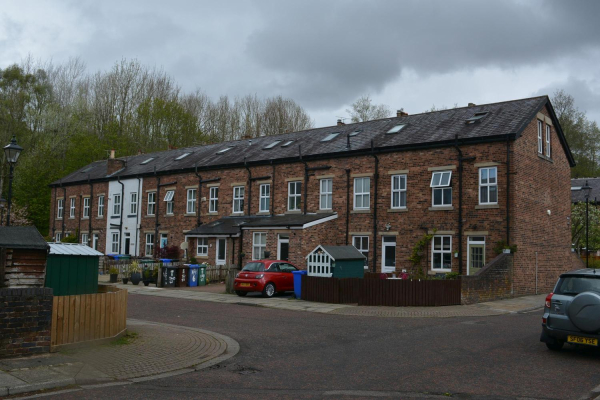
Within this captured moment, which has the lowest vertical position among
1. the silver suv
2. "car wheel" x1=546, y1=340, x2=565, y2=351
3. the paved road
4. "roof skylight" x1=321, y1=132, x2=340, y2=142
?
the paved road

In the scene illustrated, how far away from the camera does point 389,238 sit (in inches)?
1006

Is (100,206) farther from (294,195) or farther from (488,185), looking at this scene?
(488,185)

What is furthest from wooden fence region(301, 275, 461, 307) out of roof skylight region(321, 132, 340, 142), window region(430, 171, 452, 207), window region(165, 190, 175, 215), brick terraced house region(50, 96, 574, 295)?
window region(165, 190, 175, 215)

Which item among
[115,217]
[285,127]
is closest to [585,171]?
[285,127]

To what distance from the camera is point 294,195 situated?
29.4 meters

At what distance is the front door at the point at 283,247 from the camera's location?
2709 cm

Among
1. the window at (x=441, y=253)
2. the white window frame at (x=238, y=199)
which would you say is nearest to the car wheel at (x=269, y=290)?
the window at (x=441, y=253)

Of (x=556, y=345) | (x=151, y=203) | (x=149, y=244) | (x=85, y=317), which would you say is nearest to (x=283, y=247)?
(x=149, y=244)

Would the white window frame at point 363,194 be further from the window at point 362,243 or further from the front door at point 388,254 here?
the front door at point 388,254

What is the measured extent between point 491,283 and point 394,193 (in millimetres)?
6788

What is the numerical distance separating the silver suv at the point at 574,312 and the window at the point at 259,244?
1854 centimetres

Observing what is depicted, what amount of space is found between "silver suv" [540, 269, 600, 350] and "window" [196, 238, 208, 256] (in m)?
23.2

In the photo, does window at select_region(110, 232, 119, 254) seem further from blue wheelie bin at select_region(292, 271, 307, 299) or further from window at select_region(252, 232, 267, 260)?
blue wheelie bin at select_region(292, 271, 307, 299)

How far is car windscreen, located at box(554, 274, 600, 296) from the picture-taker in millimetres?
10391
